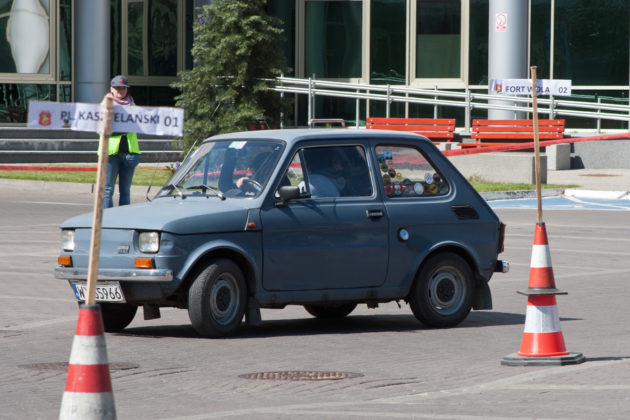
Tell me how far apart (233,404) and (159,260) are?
2.32 metres

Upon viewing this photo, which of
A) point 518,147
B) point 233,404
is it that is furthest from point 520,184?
point 233,404

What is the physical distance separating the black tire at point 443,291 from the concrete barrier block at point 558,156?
70.9ft

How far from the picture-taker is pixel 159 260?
9445mm

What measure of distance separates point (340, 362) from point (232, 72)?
2027cm

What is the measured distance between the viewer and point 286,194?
32.8 ft

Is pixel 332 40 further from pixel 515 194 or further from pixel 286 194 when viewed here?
pixel 286 194

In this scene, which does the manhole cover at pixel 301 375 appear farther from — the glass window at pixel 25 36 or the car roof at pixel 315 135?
the glass window at pixel 25 36

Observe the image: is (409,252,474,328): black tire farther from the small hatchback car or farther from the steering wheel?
the steering wheel

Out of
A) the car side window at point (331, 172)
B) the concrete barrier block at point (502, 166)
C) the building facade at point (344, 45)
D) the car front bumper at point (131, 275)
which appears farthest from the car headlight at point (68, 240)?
the building facade at point (344, 45)

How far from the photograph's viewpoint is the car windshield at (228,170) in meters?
10.2

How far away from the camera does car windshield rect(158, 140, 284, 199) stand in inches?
403

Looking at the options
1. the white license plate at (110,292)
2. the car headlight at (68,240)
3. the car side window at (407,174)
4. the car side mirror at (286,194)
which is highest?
the car side window at (407,174)

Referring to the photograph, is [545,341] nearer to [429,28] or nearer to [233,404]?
[233,404]

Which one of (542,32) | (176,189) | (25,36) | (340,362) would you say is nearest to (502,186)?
(542,32)
